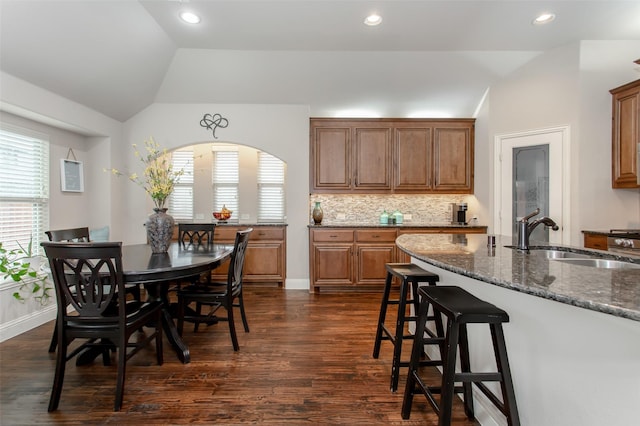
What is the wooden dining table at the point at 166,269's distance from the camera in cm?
206

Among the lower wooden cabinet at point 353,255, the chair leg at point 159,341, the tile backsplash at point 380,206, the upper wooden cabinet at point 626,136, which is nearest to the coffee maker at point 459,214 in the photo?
the tile backsplash at point 380,206

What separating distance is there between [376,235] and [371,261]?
370 mm

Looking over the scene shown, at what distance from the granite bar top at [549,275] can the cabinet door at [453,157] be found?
261 centimetres

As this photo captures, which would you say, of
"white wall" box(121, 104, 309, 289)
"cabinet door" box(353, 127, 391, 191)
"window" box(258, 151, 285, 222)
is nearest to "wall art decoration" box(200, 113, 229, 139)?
"white wall" box(121, 104, 309, 289)

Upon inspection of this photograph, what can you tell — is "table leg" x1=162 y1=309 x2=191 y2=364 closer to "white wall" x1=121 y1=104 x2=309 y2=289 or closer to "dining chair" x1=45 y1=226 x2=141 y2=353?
"dining chair" x1=45 y1=226 x2=141 y2=353

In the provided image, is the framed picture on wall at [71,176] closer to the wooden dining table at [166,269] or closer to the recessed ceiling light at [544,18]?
the wooden dining table at [166,269]

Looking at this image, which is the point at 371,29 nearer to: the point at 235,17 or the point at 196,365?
the point at 235,17

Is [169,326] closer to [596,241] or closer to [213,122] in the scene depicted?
[213,122]

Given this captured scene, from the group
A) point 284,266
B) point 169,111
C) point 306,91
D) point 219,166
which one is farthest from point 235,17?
point 284,266

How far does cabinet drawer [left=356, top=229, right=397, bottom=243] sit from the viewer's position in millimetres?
4262

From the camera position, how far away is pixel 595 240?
3.21 m

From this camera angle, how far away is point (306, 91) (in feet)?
14.0

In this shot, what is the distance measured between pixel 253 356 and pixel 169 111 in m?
3.64

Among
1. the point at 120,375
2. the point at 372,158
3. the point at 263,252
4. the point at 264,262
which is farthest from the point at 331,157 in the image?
the point at 120,375
